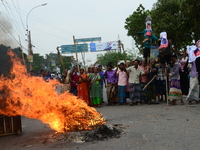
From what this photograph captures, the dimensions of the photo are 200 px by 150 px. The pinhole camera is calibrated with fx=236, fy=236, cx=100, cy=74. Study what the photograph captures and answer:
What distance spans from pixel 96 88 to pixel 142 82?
1.98 metres

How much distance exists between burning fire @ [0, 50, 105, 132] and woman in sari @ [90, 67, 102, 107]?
4.14 meters

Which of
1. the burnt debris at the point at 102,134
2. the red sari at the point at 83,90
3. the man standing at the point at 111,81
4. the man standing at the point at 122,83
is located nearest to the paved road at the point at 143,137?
the burnt debris at the point at 102,134

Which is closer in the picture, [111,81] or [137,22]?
[111,81]

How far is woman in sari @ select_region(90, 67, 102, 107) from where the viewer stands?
400 inches

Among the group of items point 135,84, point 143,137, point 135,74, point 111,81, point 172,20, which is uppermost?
point 172,20

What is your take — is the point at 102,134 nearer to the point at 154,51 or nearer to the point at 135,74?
the point at 135,74

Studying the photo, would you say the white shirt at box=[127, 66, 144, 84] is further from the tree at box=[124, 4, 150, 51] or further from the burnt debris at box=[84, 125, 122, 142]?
the tree at box=[124, 4, 150, 51]

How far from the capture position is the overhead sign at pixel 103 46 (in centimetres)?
4622

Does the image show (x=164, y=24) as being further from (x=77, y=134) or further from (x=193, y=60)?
(x=77, y=134)

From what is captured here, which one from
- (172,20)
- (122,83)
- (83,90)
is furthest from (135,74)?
(172,20)

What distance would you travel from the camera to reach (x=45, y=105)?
5.51 metres

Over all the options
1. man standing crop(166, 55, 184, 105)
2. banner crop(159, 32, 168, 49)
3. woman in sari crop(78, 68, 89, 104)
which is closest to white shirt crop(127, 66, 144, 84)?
man standing crop(166, 55, 184, 105)

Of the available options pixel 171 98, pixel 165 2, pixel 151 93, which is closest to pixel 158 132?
pixel 171 98

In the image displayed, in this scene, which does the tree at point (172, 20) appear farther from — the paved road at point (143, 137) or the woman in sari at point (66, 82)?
the paved road at point (143, 137)
